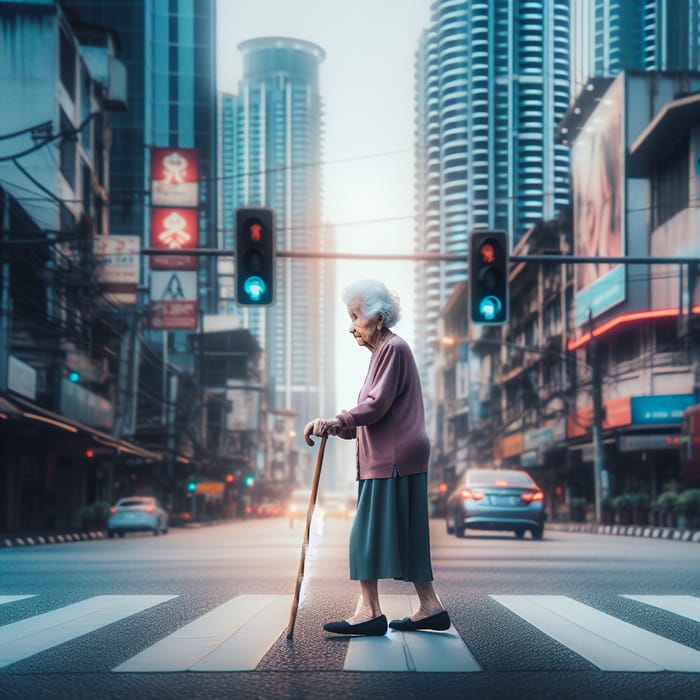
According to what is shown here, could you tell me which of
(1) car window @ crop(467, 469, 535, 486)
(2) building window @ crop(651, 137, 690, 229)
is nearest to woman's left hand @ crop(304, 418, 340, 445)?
(1) car window @ crop(467, 469, 535, 486)

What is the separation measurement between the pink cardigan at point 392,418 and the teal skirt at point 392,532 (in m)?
0.08

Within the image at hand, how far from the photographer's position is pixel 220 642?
224 inches

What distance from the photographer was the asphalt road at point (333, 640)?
14.5 feet

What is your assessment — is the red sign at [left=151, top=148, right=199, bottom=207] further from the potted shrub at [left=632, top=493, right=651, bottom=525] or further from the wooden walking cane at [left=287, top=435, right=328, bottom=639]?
the wooden walking cane at [left=287, top=435, right=328, bottom=639]

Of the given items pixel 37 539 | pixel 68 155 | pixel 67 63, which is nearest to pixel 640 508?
pixel 37 539

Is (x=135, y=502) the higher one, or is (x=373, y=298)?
(x=373, y=298)

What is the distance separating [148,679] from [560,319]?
51.8 metres

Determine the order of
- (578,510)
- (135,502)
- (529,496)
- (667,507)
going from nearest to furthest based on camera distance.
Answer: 1. (529,496)
2. (667,507)
3. (135,502)
4. (578,510)

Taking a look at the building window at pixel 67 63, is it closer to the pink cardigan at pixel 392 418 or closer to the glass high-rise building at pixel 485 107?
the glass high-rise building at pixel 485 107

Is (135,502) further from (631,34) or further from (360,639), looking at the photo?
(360,639)

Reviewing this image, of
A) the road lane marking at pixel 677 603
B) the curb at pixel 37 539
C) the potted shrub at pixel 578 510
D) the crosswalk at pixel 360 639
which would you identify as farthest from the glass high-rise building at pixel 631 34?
the potted shrub at pixel 578 510

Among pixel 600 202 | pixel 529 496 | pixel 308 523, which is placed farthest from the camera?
pixel 600 202

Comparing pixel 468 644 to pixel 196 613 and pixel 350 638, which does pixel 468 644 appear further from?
pixel 196 613

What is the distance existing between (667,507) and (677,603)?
23.9 m
